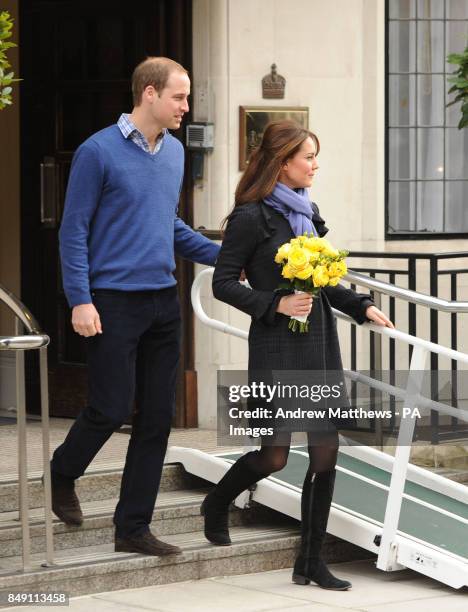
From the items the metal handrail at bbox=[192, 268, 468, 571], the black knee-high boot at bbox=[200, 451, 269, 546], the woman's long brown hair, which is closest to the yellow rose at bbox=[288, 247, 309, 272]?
the woman's long brown hair

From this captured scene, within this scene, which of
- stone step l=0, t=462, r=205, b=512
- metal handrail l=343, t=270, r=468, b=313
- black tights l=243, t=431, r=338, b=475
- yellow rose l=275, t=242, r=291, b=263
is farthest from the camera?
stone step l=0, t=462, r=205, b=512

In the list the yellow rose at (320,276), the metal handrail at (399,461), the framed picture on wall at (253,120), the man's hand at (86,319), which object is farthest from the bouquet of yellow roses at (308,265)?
the framed picture on wall at (253,120)

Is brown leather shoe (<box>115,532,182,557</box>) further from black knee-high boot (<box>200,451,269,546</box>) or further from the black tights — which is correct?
the black tights

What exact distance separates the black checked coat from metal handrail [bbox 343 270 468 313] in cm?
54

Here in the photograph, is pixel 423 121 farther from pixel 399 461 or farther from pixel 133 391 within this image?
pixel 133 391

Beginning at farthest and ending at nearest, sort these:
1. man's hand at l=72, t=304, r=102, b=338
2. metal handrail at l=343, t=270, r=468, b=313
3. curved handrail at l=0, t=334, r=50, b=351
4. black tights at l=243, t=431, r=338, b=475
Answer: metal handrail at l=343, t=270, r=468, b=313
black tights at l=243, t=431, r=338, b=475
man's hand at l=72, t=304, r=102, b=338
curved handrail at l=0, t=334, r=50, b=351

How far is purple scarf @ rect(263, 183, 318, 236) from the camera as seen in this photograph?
5.74 meters

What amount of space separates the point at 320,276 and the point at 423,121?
4160mm

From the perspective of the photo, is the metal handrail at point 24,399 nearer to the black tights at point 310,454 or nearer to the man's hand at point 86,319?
the man's hand at point 86,319

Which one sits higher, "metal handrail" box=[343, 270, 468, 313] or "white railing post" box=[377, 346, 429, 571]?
"metal handrail" box=[343, 270, 468, 313]

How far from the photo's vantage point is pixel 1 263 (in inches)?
373

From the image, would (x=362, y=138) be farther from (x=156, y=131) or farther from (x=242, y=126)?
(x=156, y=131)

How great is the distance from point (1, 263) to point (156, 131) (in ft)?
13.1

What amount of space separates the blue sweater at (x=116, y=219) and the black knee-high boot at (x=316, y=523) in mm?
984
